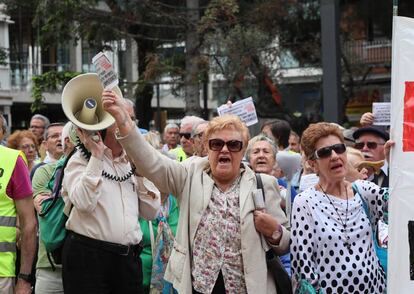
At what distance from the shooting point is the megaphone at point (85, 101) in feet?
15.9

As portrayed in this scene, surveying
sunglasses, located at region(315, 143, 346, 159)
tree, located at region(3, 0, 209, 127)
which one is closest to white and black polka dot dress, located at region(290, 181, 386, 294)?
sunglasses, located at region(315, 143, 346, 159)

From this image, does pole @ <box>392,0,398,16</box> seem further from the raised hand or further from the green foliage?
the green foliage

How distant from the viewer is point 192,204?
4.37m

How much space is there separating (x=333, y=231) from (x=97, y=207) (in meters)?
1.47

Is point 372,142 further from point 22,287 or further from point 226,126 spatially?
point 22,287

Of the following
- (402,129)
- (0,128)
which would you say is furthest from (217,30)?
(402,129)

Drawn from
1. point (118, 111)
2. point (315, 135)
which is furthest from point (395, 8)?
point (118, 111)

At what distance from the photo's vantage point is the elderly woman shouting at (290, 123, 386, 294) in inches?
169

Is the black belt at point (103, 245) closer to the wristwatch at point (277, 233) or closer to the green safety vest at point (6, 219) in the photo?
the green safety vest at point (6, 219)

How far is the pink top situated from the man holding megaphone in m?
0.26

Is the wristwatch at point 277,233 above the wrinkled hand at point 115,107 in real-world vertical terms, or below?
below

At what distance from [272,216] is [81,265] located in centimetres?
125

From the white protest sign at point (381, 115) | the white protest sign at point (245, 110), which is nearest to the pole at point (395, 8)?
the white protest sign at point (381, 115)

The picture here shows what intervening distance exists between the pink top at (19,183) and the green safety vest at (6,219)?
3 cm
